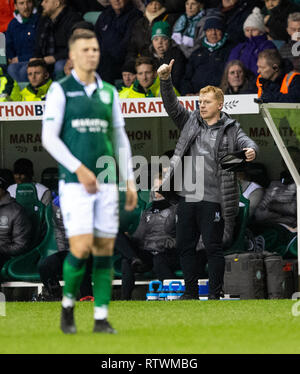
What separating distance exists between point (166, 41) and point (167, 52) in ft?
0.53

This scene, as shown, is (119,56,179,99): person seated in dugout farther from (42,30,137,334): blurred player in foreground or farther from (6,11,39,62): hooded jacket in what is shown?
(42,30,137,334): blurred player in foreground

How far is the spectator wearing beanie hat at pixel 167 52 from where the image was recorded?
13977 millimetres

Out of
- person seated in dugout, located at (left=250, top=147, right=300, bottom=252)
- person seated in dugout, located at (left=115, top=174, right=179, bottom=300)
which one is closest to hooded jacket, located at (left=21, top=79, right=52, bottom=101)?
person seated in dugout, located at (left=115, top=174, right=179, bottom=300)

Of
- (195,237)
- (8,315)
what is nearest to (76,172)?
(8,315)

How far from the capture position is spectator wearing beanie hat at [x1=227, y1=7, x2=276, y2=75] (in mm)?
13492

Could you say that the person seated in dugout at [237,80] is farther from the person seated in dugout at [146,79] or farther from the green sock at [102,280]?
the green sock at [102,280]

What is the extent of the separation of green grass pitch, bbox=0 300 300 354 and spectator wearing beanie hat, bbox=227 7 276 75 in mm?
4382

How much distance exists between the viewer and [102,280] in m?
6.92

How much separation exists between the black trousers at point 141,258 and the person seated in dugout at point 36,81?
314 cm

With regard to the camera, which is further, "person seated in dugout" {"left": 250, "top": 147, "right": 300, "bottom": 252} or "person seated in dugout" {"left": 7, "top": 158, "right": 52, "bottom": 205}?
"person seated in dugout" {"left": 7, "top": 158, "right": 52, "bottom": 205}

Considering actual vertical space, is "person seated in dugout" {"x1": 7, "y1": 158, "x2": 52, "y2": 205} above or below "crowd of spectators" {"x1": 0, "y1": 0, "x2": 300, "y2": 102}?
below

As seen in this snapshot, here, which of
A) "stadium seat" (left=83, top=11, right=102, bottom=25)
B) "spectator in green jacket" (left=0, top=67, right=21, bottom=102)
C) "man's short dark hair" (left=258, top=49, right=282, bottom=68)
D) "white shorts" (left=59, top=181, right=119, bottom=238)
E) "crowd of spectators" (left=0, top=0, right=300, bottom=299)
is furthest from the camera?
"stadium seat" (left=83, top=11, right=102, bottom=25)

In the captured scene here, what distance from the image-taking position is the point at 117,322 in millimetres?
8047

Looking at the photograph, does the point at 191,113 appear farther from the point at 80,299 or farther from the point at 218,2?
the point at 218,2
